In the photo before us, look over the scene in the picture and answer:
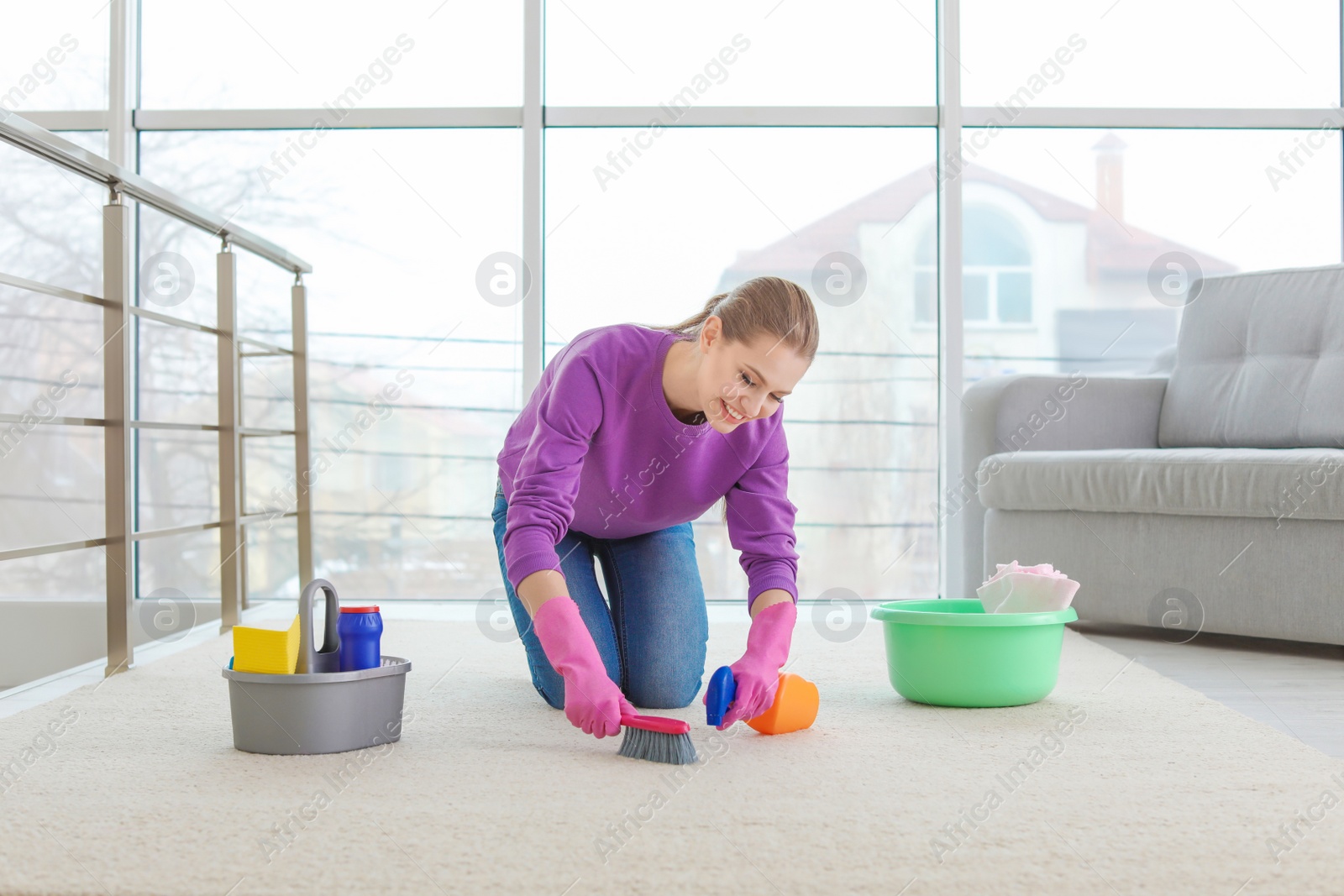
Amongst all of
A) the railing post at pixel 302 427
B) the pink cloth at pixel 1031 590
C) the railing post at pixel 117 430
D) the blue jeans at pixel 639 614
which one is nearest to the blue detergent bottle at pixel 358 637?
the blue jeans at pixel 639 614

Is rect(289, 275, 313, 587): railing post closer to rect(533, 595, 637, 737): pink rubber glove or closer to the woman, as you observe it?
the woman

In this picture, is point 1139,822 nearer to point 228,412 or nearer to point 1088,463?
point 1088,463

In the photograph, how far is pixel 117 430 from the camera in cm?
171

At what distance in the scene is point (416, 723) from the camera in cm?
139

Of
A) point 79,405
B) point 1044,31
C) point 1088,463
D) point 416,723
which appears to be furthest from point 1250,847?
point 79,405

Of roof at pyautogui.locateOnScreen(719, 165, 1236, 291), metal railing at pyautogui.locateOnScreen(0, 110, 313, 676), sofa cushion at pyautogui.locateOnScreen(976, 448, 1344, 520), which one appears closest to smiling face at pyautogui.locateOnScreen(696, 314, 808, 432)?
metal railing at pyautogui.locateOnScreen(0, 110, 313, 676)

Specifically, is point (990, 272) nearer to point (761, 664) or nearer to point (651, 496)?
point (651, 496)

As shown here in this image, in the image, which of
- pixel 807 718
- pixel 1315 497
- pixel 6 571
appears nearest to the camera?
pixel 807 718

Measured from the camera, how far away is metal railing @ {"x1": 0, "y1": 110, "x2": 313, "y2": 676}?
5.35 feet

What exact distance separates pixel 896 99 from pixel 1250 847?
2559mm

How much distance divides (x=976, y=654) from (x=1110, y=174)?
86.6 inches

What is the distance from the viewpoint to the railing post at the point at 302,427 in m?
2.54

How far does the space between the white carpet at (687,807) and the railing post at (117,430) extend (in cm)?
24

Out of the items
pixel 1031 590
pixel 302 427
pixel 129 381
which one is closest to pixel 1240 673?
pixel 1031 590
